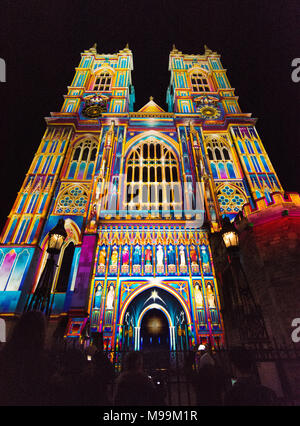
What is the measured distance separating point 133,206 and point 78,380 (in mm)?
14827

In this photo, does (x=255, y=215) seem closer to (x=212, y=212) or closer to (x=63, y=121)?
(x=212, y=212)

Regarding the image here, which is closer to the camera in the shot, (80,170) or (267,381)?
(267,381)

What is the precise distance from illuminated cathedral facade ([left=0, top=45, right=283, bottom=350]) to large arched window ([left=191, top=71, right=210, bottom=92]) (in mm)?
533

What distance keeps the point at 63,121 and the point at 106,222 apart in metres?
13.5

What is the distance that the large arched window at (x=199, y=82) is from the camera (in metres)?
28.3

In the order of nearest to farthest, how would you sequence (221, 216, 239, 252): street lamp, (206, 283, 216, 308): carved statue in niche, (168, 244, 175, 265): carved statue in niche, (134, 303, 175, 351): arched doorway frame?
(221, 216, 239, 252): street lamp, (206, 283, 216, 308): carved statue in niche, (134, 303, 175, 351): arched doorway frame, (168, 244, 175, 265): carved statue in niche

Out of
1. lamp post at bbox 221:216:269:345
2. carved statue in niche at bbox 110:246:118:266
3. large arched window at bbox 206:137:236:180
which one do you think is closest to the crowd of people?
lamp post at bbox 221:216:269:345

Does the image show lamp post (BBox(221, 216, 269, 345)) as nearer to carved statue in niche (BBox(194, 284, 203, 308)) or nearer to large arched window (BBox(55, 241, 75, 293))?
carved statue in niche (BBox(194, 284, 203, 308))

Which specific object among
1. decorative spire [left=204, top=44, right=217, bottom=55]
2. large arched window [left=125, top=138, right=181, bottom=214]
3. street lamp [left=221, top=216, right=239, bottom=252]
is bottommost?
street lamp [left=221, top=216, right=239, bottom=252]

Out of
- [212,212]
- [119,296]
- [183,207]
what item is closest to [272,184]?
[212,212]

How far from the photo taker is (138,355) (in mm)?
3395

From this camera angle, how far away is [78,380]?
130 inches

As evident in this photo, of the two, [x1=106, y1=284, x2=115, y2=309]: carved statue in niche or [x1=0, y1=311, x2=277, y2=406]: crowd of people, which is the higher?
[x1=106, y1=284, x2=115, y2=309]: carved statue in niche

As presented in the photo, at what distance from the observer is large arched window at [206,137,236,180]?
20203 mm
